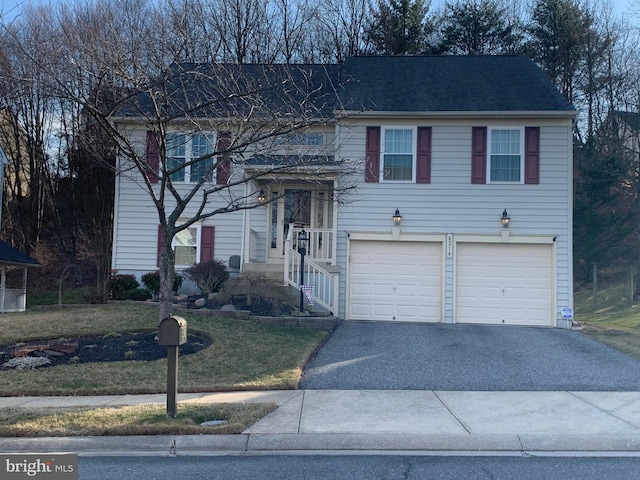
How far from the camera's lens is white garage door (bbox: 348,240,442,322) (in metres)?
15.0

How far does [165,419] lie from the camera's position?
647 cm

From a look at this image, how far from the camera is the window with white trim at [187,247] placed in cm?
1666

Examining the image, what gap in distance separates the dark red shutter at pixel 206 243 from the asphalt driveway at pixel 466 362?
5.17 metres

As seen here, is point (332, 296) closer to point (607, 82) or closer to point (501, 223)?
point (501, 223)

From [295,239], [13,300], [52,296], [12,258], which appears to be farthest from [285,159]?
[52,296]

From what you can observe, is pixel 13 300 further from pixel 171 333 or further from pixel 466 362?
pixel 466 362

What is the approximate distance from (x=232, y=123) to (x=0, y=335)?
6.42m

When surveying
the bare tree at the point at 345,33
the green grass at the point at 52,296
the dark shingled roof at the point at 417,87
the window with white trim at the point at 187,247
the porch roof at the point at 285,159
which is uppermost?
the bare tree at the point at 345,33

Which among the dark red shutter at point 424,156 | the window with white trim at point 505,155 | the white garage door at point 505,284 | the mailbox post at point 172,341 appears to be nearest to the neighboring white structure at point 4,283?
the dark red shutter at point 424,156

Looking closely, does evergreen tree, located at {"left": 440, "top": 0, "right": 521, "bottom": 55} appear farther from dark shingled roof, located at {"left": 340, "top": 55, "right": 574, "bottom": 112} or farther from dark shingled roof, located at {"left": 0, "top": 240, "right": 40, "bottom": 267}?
dark shingled roof, located at {"left": 0, "top": 240, "right": 40, "bottom": 267}

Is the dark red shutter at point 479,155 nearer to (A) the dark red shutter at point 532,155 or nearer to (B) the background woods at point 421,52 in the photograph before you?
(A) the dark red shutter at point 532,155

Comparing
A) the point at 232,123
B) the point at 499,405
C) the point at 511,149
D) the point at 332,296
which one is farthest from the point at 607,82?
the point at 499,405

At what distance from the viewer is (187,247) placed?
54.9ft

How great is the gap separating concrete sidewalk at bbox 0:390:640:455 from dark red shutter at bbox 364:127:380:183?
8031 mm
